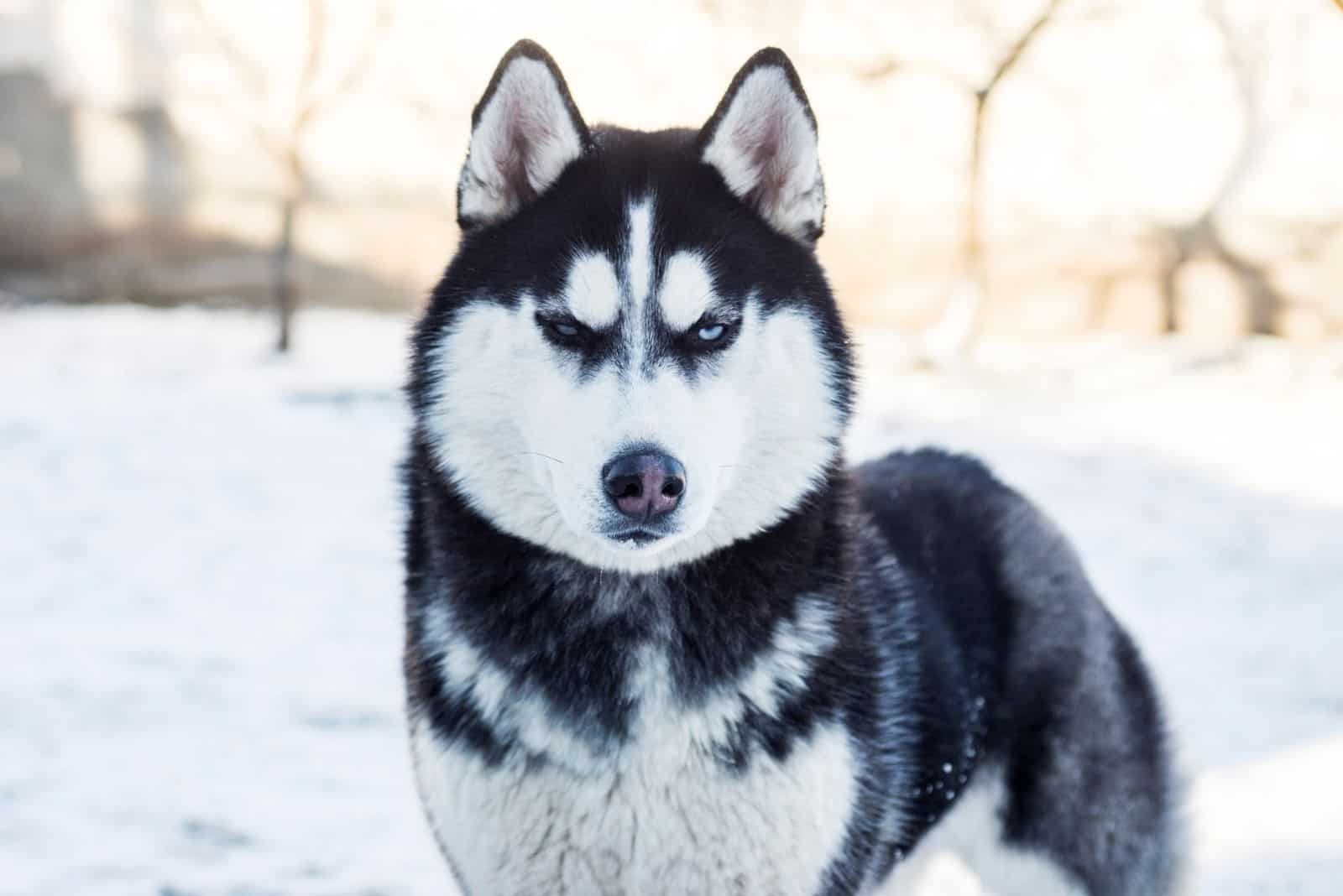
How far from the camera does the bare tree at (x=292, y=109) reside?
1030 cm

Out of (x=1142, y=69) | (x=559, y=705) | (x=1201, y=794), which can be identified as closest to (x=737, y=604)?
(x=559, y=705)

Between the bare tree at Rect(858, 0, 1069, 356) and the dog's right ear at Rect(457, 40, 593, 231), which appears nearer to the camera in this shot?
the dog's right ear at Rect(457, 40, 593, 231)

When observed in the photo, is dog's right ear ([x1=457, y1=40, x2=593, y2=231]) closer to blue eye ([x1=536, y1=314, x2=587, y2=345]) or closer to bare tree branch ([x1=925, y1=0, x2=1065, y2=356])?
blue eye ([x1=536, y1=314, x2=587, y2=345])

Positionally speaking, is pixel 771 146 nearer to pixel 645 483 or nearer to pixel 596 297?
pixel 596 297

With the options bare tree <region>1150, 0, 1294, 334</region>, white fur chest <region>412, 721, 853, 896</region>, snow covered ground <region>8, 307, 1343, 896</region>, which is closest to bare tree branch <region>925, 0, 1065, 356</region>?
snow covered ground <region>8, 307, 1343, 896</region>

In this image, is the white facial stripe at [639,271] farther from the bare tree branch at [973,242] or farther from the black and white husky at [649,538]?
the bare tree branch at [973,242]

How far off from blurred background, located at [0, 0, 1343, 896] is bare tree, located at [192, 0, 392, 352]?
5 cm

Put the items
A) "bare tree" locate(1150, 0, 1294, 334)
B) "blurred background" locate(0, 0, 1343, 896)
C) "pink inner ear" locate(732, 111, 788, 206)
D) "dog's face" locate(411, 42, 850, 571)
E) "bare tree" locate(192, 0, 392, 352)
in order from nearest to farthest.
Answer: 1. "dog's face" locate(411, 42, 850, 571)
2. "pink inner ear" locate(732, 111, 788, 206)
3. "blurred background" locate(0, 0, 1343, 896)
4. "bare tree" locate(192, 0, 392, 352)
5. "bare tree" locate(1150, 0, 1294, 334)

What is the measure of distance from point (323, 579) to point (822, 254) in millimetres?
6396

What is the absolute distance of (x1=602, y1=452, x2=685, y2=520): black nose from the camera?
2162mm

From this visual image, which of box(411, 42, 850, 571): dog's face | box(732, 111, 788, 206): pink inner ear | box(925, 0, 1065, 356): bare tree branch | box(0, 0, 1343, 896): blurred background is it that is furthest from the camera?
box(925, 0, 1065, 356): bare tree branch

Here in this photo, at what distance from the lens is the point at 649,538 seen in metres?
2.24

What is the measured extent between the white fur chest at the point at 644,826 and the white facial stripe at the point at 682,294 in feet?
2.38

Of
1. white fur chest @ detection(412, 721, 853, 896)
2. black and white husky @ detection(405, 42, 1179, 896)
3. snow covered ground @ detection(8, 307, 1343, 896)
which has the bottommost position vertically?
snow covered ground @ detection(8, 307, 1343, 896)
